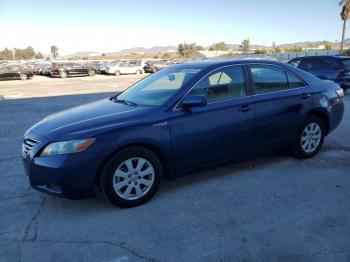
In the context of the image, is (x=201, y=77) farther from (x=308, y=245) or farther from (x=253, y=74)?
(x=308, y=245)

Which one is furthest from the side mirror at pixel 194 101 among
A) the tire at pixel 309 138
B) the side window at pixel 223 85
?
the tire at pixel 309 138

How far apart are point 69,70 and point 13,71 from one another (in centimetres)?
486

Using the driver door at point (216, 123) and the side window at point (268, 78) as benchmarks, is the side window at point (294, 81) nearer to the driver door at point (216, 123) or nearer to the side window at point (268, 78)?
the side window at point (268, 78)

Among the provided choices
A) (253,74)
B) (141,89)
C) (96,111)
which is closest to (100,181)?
(96,111)

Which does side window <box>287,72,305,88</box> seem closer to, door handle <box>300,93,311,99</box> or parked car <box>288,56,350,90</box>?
door handle <box>300,93,311,99</box>

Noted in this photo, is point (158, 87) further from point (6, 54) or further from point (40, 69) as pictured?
point (6, 54)

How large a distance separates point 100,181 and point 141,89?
168cm

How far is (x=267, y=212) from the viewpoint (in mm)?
3727

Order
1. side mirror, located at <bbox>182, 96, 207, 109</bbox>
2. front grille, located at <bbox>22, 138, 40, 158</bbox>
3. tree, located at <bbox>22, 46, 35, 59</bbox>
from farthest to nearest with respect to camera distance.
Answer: tree, located at <bbox>22, 46, 35, 59</bbox>
side mirror, located at <bbox>182, 96, 207, 109</bbox>
front grille, located at <bbox>22, 138, 40, 158</bbox>

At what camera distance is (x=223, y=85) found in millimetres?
4496

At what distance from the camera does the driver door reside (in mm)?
4109

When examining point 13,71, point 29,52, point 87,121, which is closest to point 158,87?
point 87,121

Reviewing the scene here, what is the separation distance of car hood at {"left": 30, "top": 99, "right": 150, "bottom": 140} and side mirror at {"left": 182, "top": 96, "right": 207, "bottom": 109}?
43 cm

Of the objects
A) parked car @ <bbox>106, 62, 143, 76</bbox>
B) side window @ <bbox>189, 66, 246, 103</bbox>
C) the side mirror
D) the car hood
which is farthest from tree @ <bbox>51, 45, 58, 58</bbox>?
the side mirror
